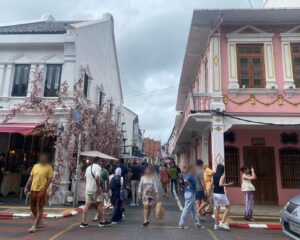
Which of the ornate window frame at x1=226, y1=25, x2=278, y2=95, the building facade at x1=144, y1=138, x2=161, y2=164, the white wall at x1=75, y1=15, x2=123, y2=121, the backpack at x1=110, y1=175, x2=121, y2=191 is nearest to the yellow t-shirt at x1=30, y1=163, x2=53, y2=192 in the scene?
the backpack at x1=110, y1=175, x2=121, y2=191

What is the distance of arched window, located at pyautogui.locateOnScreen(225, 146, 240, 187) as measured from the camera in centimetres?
1246

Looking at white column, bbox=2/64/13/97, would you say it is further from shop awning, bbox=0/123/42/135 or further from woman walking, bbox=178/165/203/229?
woman walking, bbox=178/165/203/229

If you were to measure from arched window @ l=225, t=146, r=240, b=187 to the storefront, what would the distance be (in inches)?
322

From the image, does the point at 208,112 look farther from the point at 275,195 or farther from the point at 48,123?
the point at 48,123

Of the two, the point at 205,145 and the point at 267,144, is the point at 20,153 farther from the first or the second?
the point at 267,144

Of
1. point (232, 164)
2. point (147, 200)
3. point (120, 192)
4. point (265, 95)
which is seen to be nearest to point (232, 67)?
point (265, 95)

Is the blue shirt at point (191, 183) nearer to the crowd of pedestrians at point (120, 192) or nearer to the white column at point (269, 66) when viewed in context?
the crowd of pedestrians at point (120, 192)

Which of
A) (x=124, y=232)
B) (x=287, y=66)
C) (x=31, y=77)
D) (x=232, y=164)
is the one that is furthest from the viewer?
(x=31, y=77)

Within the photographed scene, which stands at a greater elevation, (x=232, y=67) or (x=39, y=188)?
(x=232, y=67)

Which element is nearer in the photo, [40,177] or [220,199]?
[40,177]

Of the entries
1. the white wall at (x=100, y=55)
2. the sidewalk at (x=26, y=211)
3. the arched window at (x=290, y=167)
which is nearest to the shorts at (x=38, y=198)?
the sidewalk at (x=26, y=211)

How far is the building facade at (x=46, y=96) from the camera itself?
39.1ft

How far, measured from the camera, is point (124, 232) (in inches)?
278

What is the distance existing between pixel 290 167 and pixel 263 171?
1187 mm
